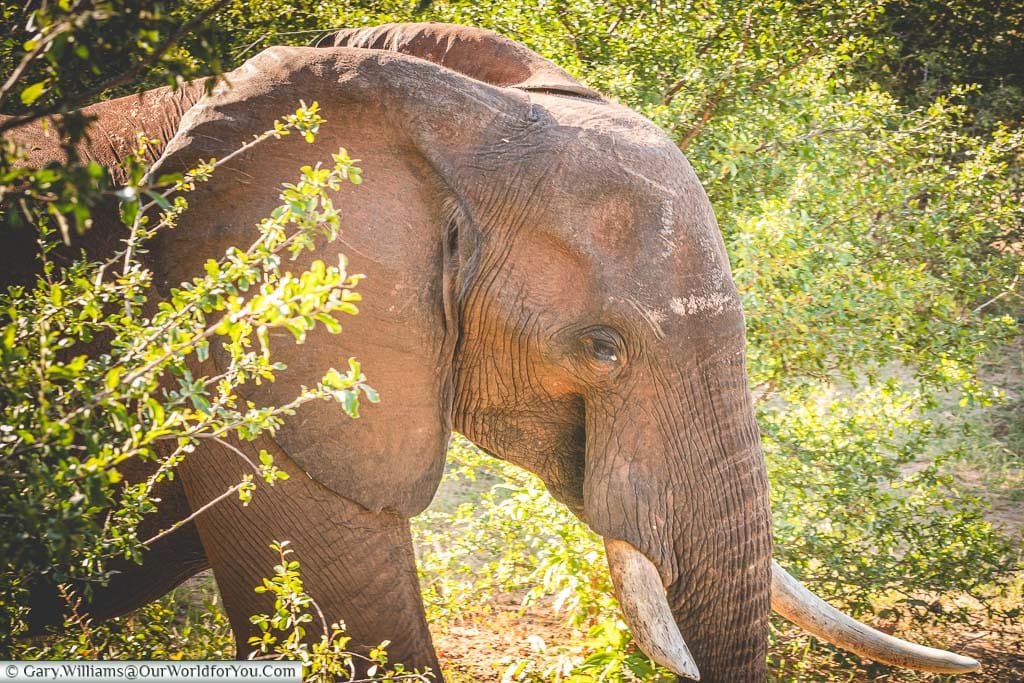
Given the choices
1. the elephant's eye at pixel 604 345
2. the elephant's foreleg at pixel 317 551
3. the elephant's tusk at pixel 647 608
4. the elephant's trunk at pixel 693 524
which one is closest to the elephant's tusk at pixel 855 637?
the elephant's trunk at pixel 693 524

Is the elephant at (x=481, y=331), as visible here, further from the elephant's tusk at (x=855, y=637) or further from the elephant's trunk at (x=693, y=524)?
the elephant's tusk at (x=855, y=637)

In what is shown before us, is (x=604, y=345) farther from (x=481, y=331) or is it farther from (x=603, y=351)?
(x=481, y=331)

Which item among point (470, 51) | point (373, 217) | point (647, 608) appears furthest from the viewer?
point (470, 51)

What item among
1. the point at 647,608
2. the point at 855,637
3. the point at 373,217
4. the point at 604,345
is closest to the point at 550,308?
the point at 604,345

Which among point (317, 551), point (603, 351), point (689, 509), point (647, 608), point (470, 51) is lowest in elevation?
point (647, 608)

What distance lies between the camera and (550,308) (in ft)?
10.7

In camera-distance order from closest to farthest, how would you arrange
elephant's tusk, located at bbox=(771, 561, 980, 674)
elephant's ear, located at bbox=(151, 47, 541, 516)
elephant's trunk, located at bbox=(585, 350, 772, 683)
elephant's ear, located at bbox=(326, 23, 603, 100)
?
elephant's ear, located at bbox=(151, 47, 541, 516) < elephant's trunk, located at bbox=(585, 350, 772, 683) < elephant's ear, located at bbox=(326, 23, 603, 100) < elephant's tusk, located at bbox=(771, 561, 980, 674)

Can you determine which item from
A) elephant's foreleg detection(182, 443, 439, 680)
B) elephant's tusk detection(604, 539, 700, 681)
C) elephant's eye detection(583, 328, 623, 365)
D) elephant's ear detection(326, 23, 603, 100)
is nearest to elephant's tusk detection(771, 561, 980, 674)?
elephant's tusk detection(604, 539, 700, 681)

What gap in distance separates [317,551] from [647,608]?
995 millimetres

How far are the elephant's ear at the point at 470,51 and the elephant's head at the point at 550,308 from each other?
24cm

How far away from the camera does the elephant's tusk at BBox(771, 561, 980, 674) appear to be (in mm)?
3758

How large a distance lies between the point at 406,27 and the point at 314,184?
1.43 m

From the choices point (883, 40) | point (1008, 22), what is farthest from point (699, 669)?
point (1008, 22)

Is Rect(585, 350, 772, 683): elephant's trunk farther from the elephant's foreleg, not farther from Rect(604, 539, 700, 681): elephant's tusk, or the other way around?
the elephant's foreleg
